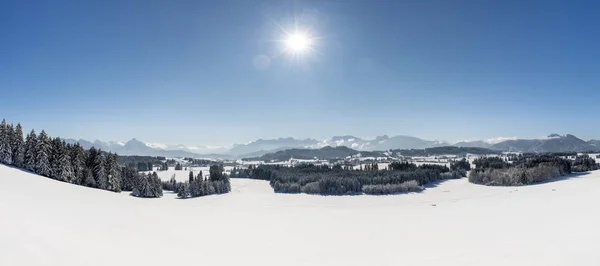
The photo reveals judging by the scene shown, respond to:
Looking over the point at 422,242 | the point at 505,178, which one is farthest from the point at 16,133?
the point at 505,178

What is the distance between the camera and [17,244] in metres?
14.5

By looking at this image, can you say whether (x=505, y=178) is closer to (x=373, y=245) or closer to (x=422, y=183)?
(x=422, y=183)

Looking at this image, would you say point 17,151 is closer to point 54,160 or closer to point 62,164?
point 54,160

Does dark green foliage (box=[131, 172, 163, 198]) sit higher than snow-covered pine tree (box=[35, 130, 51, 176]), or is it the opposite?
snow-covered pine tree (box=[35, 130, 51, 176])

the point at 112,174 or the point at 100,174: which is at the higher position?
the point at 100,174

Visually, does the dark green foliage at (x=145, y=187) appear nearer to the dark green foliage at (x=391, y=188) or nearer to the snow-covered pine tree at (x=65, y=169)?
the snow-covered pine tree at (x=65, y=169)

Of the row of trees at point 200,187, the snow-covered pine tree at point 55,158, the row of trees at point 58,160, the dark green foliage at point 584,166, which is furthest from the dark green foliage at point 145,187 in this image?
the dark green foliage at point 584,166

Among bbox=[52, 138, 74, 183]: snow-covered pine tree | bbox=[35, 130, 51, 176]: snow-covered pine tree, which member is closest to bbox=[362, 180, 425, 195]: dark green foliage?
bbox=[52, 138, 74, 183]: snow-covered pine tree

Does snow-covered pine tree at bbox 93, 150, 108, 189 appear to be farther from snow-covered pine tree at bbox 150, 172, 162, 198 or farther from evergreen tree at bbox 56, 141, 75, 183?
snow-covered pine tree at bbox 150, 172, 162, 198

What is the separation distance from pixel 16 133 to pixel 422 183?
12829 cm

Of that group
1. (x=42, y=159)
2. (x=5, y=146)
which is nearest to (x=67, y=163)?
(x=42, y=159)

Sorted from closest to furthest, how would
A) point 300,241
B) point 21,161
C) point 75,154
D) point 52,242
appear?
1. point 52,242
2. point 300,241
3. point 21,161
4. point 75,154

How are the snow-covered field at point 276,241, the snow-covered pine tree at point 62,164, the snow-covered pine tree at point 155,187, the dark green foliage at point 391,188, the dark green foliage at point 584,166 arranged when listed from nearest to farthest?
1. the snow-covered field at point 276,241
2. the snow-covered pine tree at point 62,164
3. the snow-covered pine tree at point 155,187
4. the dark green foliage at point 391,188
5. the dark green foliage at point 584,166

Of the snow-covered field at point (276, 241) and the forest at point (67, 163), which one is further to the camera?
the forest at point (67, 163)
